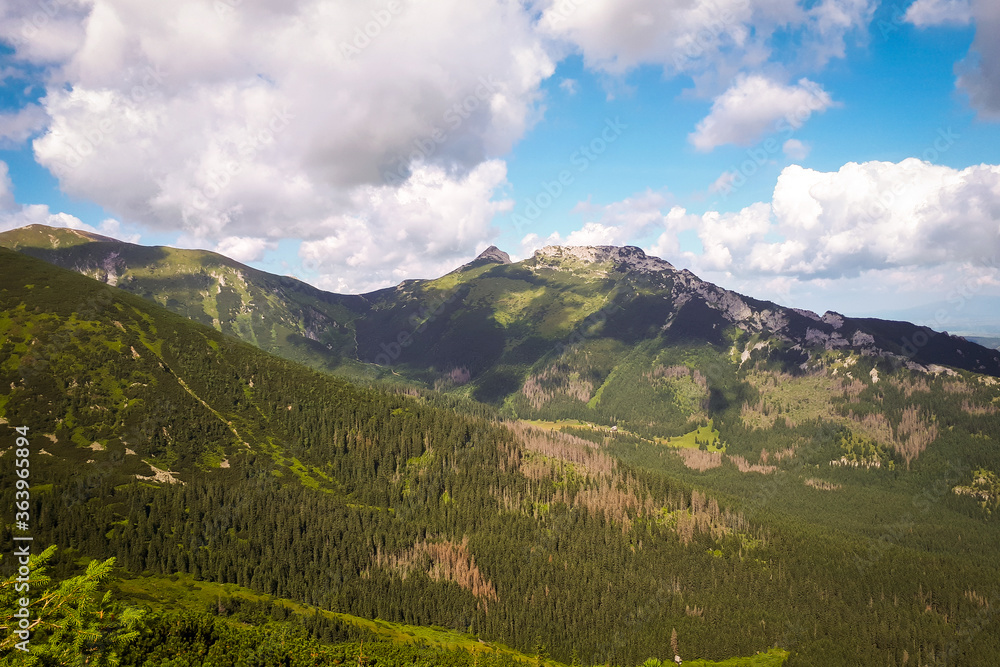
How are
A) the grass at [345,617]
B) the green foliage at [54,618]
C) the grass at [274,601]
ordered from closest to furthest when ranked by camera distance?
the green foliage at [54,618]
the grass at [274,601]
the grass at [345,617]

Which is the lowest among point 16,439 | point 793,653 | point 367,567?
point 793,653

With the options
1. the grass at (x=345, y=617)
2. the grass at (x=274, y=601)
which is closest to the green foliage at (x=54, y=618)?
the grass at (x=345, y=617)

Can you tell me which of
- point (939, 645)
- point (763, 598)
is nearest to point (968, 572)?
point (939, 645)

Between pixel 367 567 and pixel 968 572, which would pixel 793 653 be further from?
pixel 367 567

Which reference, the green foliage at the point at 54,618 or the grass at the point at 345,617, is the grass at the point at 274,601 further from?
the green foliage at the point at 54,618

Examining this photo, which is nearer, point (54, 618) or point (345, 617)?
point (54, 618)

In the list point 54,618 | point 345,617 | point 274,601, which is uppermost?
point 54,618

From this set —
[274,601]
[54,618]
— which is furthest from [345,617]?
[54,618]

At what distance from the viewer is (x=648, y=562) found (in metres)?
196

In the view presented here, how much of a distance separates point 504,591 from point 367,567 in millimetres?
51639

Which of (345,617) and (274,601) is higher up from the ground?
(274,601)

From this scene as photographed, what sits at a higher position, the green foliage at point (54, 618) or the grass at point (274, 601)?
the green foliage at point (54, 618)

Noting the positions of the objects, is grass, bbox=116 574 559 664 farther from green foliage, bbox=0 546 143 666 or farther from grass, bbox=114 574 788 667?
→ green foliage, bbox=0 546 143 666

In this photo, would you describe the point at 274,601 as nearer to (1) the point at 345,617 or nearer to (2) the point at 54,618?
(1) the point at 345,617
